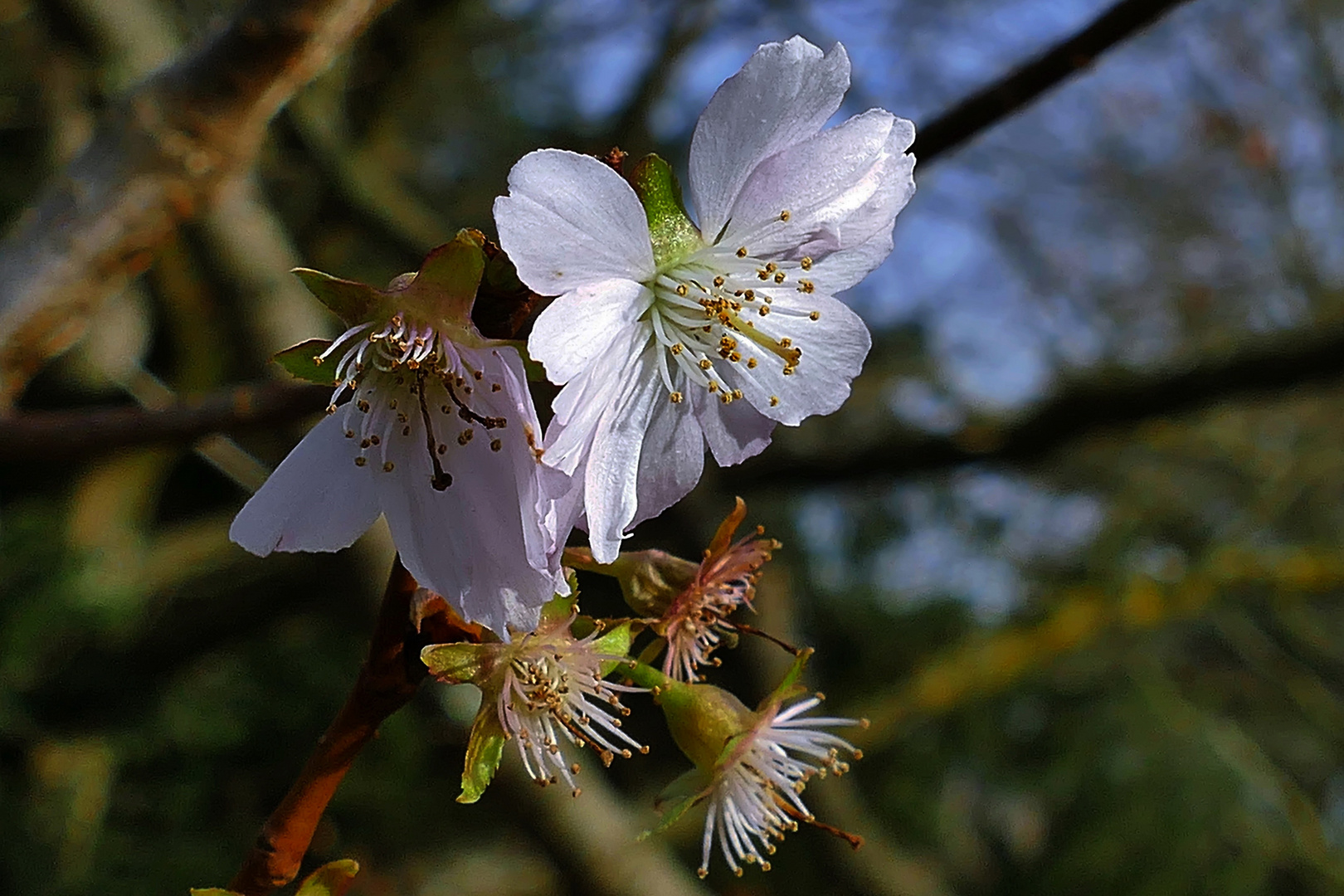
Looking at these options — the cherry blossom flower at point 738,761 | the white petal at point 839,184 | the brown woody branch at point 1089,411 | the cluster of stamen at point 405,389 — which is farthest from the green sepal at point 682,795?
the brown woody branch at point 1089,411

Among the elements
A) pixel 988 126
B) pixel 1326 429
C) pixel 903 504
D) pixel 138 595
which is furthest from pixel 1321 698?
pixel 138 595

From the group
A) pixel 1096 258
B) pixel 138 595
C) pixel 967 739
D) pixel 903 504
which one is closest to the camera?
pixel 138 595

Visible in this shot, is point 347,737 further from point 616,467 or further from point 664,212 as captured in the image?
point 664,212

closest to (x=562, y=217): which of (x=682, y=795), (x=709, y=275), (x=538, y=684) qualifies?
(x=709, y=275)

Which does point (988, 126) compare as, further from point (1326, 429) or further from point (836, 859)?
point (1326, 429)

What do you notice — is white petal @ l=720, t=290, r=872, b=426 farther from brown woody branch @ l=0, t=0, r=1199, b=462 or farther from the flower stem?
brown woody branch @ l=0, t=0, r=1199, b=462
